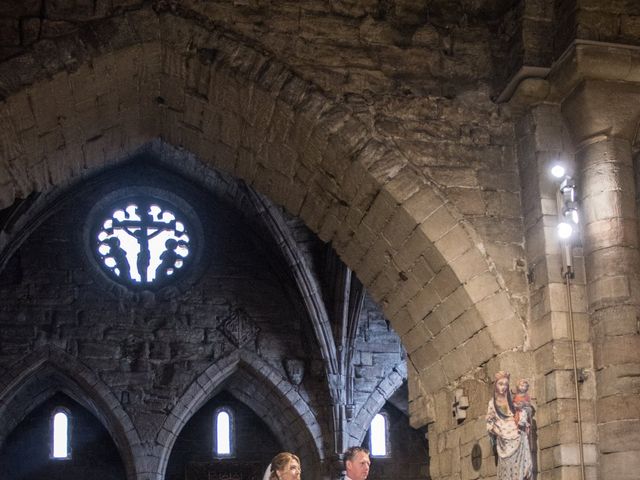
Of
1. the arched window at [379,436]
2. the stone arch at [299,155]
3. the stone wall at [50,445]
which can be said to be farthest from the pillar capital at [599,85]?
the stone wall at [50,445]

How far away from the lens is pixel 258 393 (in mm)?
13969

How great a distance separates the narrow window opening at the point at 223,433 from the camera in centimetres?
1423

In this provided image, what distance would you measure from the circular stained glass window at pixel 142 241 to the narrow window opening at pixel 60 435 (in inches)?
73.9

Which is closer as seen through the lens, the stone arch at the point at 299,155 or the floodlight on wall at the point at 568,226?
the floodlight on wall at the point at 568,226

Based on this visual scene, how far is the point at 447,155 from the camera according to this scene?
7.34m

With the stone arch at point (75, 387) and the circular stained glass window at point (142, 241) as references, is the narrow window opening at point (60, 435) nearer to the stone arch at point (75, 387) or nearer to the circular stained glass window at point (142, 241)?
the stone arch at point (75, 387)

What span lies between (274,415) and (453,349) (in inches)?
278

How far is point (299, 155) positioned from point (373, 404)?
6650 millimetres

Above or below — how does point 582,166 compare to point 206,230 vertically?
below

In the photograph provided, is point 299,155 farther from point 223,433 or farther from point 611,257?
point 223,433

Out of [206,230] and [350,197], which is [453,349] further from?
[206,230]

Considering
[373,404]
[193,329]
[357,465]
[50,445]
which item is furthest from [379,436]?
[357,465]

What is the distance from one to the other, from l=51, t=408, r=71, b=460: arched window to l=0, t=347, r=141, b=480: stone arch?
66cm

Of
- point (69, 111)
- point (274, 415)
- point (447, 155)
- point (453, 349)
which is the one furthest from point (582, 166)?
point (274, 415)
